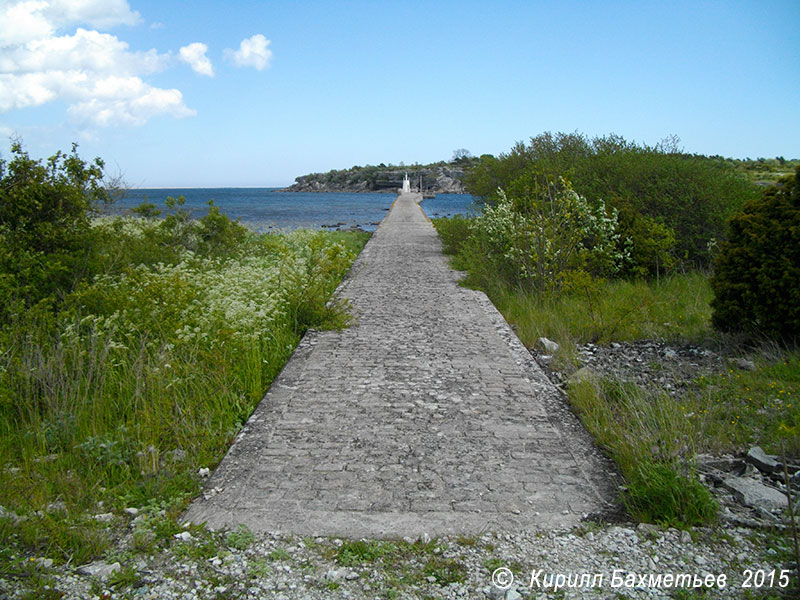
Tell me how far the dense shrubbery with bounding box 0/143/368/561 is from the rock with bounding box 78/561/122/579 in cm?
10

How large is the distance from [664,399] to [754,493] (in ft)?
4.70

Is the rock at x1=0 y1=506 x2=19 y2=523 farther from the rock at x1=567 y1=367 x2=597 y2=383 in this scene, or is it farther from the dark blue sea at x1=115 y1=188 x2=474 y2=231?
the dark blue sea at x1=115 y1=188 x2=474 y2=231

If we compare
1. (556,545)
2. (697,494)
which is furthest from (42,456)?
(697,494)

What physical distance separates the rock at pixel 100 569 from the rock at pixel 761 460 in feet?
13.3

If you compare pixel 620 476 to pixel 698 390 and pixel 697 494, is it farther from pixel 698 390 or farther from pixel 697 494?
pixel 698 390

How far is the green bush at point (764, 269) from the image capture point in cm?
604

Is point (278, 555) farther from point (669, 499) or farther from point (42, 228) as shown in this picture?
point (42, 228)

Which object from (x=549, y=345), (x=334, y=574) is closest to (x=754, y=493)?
(x=334, y=574)

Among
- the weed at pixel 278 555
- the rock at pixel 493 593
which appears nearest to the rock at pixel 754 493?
the rock at pixel 493 593

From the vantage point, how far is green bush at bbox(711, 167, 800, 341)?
604cm

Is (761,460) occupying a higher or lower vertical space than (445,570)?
higher

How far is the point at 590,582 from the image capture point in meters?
2.98

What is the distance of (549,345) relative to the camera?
23.5 ft

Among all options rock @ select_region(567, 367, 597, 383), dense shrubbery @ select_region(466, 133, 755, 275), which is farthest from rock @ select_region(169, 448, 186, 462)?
dense shrubbery @ select_region(466, 133, 755, 275)
